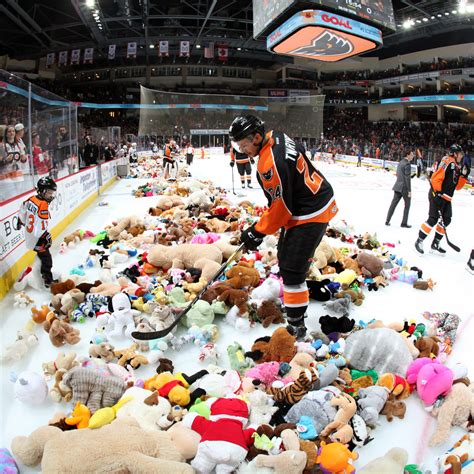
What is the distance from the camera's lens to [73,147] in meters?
9.20

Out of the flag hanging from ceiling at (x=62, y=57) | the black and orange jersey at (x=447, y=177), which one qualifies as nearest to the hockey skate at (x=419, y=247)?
the black and orange jersey at (x=447, y=177)

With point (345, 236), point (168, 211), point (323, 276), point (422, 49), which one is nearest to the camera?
point (323, 276)

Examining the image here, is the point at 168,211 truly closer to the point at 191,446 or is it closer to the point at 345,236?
the point at 345,236

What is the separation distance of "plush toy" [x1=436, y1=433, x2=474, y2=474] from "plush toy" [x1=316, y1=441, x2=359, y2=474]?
39cm

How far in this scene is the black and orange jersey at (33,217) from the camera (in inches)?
150

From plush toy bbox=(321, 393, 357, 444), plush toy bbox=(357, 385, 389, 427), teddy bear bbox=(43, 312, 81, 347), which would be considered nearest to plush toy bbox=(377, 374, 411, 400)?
plush toy bbox=(357, 385, 389, 427)

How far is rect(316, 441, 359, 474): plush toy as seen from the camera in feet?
6.09

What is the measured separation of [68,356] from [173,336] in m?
0.76

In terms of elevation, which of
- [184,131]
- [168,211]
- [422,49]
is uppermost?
[422,49]

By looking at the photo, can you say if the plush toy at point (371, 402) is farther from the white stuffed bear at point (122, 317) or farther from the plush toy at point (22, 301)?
the plush toy at point (22, 301)

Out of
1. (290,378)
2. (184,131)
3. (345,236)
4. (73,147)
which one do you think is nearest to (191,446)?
(290,378)

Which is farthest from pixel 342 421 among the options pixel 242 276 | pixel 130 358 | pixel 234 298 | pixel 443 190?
pixel 443 190

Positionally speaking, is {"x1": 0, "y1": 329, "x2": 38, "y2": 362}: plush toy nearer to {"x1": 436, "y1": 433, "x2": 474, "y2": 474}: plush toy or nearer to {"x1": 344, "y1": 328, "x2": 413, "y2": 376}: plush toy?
{"x1": 344, "y1": 328, "x2": 413, "y2": 376}: plush toy

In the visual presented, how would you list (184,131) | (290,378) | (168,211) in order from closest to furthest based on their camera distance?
1. (290,378)
2. (168,211)
3. (184,131)
